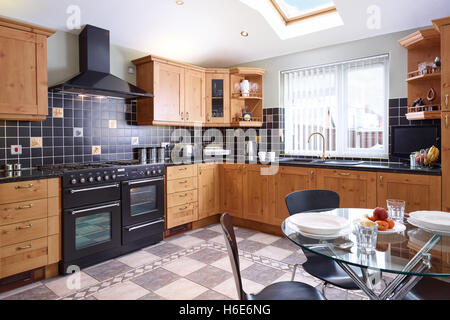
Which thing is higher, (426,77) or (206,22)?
(206,22)

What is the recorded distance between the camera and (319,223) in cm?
164

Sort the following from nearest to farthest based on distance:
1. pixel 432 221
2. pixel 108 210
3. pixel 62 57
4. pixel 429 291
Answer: pixel 429 291
pixel 432 221
pixel 108 210
pixel 62 57

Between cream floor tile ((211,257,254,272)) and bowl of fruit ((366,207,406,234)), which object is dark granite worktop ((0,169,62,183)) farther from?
bowl of fruit ((366,207,406,234))

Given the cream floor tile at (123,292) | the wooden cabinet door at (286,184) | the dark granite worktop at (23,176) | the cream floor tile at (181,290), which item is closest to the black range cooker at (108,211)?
the dark granite worktop at (23,176)

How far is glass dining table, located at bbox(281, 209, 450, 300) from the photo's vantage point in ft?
3.90

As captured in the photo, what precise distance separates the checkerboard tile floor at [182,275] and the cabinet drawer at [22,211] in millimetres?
586

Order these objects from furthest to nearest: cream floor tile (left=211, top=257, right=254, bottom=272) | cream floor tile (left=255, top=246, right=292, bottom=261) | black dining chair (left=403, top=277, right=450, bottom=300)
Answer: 1. cream floor tile (left=255, top=246, right=292, bottom=261)
2. cream floor tile (left=211, top=257, right=254, bottom=272)
3. black dining chair (left=403, top=277, right=450, bottom=300)

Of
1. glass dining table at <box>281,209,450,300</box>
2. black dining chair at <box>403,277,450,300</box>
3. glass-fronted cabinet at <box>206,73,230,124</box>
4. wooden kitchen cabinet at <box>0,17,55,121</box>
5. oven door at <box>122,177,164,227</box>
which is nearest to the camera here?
glass dining table at <box>281,209,450,300</box>

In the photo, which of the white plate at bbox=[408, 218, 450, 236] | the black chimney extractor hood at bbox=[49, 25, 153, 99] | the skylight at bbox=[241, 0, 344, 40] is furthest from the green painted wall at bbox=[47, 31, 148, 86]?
the white plate at bbox=[408, 218, 450, 236]

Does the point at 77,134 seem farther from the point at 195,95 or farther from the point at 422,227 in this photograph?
the point at 422,227

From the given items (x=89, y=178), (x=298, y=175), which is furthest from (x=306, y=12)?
(x=89, y=178)

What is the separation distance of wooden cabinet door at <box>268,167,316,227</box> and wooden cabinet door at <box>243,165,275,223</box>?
75mm

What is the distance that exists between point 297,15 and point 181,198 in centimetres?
278

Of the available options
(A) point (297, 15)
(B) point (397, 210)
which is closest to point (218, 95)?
(A) point (297, 15)
